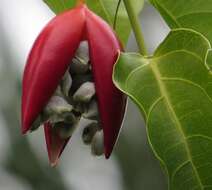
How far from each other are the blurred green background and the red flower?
10.7 ft

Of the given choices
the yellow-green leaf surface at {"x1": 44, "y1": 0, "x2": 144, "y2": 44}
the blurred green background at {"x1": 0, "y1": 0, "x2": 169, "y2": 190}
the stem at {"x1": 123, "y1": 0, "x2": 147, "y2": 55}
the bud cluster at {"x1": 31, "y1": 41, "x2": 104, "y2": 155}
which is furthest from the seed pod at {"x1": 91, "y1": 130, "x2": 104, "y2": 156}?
the blurred green background at {"x1": 0, "y1": 0, "x2": 169, "y2": 190}

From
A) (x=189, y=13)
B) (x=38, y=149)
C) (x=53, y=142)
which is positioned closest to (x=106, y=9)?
(x=189, y=13)

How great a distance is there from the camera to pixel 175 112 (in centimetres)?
87

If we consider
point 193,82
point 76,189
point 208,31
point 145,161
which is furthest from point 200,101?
point 145,161

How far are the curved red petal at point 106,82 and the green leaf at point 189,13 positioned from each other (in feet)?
0.44

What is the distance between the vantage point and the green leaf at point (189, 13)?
0.97 metres

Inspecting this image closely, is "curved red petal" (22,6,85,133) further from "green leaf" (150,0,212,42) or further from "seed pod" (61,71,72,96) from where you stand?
"green leaf" (150,0,212,42)

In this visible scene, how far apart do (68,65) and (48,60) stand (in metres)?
0.02

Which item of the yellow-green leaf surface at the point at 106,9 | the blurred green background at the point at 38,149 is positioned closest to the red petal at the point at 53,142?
the yellow-green leaf surface at the point at 106,9

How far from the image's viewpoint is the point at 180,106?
87cm

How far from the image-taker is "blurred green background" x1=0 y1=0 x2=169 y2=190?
14.5 ft

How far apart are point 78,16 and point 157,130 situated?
15 centimetres

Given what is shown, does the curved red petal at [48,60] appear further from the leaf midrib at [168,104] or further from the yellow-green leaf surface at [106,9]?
the yellow-green leaf surface at [106,9]

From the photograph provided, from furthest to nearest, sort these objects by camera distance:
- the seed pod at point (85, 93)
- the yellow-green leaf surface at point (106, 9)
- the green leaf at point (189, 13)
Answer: the yellow-green leaf surface at point (106, 9)
the green leaf at point (189, 13)
the seed pod at point (85, 93)
